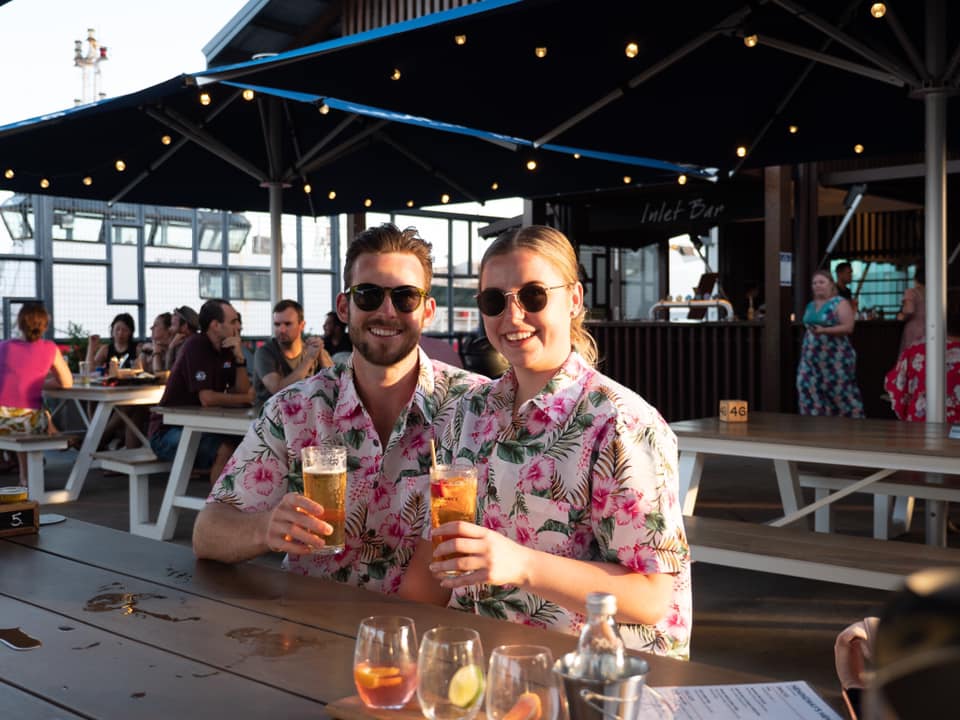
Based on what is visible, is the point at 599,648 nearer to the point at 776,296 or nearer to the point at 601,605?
the point at 601,605

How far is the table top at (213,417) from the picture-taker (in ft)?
16.6

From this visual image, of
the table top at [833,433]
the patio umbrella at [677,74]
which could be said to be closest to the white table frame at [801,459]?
the table top at [833,433]

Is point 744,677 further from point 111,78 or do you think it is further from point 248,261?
point 111,78

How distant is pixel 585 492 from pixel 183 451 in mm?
4188

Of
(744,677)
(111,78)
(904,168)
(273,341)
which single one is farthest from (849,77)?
(111,78)

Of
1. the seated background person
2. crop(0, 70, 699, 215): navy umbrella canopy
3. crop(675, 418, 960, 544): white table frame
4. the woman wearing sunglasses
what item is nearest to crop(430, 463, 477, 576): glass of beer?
the woman wearing sunglasses

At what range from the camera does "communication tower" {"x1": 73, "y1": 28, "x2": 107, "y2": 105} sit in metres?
16.0

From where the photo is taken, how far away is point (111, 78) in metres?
16.5

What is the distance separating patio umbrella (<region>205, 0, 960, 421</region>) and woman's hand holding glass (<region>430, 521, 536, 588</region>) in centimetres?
257

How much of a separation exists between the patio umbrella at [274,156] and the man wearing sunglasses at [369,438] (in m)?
3.47

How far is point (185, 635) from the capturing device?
5.15 feet

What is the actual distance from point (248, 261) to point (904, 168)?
875cm

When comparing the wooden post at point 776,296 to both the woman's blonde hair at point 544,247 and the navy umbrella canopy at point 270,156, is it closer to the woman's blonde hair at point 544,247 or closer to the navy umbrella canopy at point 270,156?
the navy umbrella canopy at point 270,156

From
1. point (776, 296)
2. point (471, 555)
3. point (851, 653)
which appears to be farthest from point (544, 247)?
point (776, 296)
